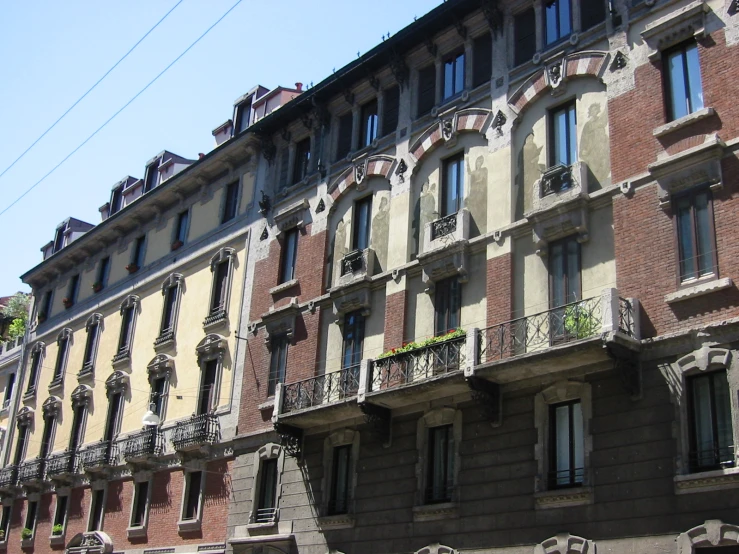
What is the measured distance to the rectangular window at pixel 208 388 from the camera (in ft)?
97.2

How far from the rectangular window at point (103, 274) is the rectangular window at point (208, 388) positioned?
36.3ft

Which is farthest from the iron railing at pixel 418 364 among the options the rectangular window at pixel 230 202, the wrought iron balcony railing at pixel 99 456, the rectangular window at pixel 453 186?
the wrought iron balcony railing at pixel 99 456

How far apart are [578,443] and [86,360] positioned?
25913 mm

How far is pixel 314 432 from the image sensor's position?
25.0 metres

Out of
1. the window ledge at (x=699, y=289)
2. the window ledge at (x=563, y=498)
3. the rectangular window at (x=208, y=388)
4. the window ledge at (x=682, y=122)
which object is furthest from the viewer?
the rectangular window at (x=208, y=388)

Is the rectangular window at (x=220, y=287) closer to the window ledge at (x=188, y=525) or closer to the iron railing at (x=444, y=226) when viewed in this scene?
the window ledge at (x=188, y=525)

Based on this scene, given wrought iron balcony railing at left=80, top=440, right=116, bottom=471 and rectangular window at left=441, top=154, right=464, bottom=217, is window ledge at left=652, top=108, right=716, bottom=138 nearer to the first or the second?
rectangular window at left=441, top=154, right=464, bottom=217

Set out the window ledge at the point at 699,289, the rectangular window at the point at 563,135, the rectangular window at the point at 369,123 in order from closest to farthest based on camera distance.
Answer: the window ledge at the point at 699,289 → the rectangular window at the point at 563,135 → the rectangular window at the point at 369,123

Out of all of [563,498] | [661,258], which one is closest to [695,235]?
[661,258]

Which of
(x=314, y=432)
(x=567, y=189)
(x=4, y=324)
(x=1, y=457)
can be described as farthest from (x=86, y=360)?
(x=567, y=189)

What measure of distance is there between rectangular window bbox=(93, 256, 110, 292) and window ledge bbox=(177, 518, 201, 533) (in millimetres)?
14293

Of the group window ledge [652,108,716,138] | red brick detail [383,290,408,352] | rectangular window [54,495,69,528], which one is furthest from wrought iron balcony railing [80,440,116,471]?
window ledge [652,108,716,138]

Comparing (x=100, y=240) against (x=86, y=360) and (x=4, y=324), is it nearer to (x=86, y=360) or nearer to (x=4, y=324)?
(x=86, y=360)

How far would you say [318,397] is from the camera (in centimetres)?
2444
